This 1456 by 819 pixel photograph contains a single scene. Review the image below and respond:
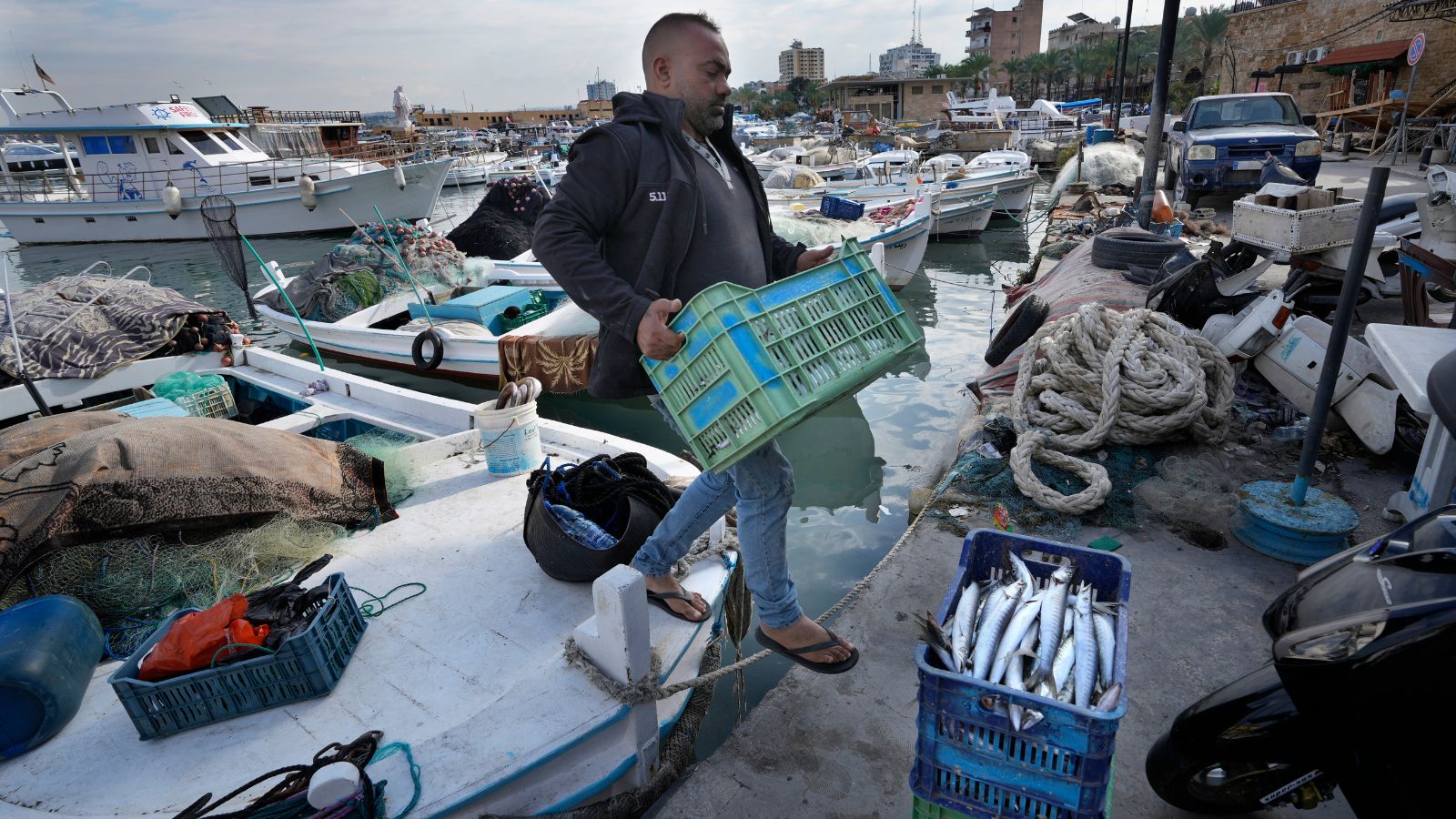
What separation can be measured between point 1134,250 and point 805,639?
6.83 m

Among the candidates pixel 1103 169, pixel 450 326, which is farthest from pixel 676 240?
pixel 1103 169

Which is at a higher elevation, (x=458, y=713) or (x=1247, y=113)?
(x=1247, y=113)

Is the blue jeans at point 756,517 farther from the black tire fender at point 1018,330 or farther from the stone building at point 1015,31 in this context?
the stone building at point 1015,31

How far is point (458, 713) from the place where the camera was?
2.68 meters

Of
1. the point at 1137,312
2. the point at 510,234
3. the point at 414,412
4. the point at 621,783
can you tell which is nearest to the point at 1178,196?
the point at 1137,312

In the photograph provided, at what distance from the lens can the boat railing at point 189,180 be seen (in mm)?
24156

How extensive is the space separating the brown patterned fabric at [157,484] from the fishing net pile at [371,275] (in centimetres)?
701

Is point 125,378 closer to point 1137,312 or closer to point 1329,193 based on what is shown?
point 1137,312

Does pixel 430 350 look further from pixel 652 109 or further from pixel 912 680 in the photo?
pixel 912 680

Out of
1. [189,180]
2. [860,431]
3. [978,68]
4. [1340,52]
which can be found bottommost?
[860,431]

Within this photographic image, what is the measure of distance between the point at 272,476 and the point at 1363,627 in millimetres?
4263

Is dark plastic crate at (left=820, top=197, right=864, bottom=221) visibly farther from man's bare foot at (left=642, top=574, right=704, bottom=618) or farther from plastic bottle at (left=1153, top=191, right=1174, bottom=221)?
man's bare foot at (left=642, top=574, right=704, bottom=618)

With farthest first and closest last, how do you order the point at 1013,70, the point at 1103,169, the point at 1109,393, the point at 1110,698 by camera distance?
the point at 1013,70, the point at 1103,169, the point at 1109,393, the point at 1110,698

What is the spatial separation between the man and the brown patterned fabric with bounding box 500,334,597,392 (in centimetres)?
558
